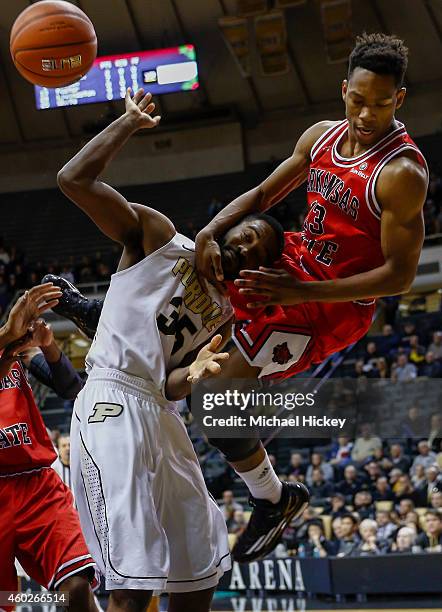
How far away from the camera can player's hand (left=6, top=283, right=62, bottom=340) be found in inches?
165

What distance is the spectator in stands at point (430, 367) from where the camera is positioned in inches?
460

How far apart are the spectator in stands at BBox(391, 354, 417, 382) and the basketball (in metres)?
7.84

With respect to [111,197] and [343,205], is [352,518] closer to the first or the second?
[343,205]

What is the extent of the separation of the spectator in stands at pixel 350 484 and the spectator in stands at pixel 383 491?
281 mm

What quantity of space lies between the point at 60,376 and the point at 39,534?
881mm

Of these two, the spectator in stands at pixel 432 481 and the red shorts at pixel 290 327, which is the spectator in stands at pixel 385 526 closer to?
the spectator in stands at pixel 432 481

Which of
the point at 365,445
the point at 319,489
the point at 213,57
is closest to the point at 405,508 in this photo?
the point at 319,489

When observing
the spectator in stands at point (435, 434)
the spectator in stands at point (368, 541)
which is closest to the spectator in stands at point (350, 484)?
the spectator in stands at point (435, 434)

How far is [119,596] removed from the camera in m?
3.49

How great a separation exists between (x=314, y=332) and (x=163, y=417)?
82cm

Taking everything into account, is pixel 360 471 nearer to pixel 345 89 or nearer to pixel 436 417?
pixel 436 417

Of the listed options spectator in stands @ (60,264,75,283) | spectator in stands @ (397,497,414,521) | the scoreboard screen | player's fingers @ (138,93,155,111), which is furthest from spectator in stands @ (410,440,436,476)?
the scoreboard screen

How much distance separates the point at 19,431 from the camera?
446cm

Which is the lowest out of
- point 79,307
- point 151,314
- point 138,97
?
point 151,314
